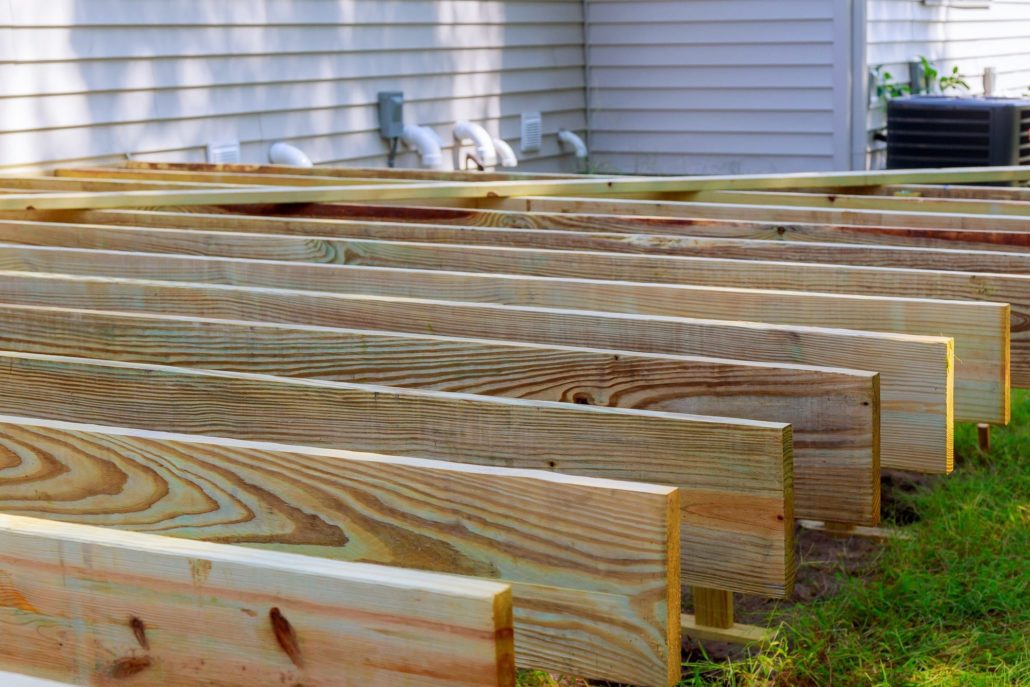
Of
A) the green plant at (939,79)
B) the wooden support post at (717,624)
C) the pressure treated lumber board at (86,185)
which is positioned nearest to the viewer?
the wooden support post at (717,624)

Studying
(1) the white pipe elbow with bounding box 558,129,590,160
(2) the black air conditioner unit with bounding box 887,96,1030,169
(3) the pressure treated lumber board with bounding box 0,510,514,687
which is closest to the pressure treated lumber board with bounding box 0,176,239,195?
(3) the pressure treated lumber board with bounding box 0,510,514,687

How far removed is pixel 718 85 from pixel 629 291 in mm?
7898

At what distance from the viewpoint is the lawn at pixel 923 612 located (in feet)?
10.1

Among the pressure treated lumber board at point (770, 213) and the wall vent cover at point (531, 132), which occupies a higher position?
the wall vent cover at point (531, 132)

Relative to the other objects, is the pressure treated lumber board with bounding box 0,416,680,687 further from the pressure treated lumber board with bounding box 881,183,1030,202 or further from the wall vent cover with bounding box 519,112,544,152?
the wall vent cover with bounding box 519,112,544,152

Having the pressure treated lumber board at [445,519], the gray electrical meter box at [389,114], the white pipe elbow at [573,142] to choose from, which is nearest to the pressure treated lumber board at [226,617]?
the pressure treated lumber board at [445,519]

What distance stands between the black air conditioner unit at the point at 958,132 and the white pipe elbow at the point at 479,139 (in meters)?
2.67

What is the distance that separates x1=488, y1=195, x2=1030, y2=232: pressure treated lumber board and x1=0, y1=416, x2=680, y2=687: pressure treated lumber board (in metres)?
2.16

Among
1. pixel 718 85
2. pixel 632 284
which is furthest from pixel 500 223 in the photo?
pixel 718 85

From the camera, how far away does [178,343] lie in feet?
8.10

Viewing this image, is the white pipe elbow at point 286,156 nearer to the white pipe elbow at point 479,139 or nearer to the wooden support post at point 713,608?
the white pipe elbow at point 479,139

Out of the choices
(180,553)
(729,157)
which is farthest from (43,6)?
(729,157)

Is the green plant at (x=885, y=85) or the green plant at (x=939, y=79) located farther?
the green plant at (x=939, y=79)

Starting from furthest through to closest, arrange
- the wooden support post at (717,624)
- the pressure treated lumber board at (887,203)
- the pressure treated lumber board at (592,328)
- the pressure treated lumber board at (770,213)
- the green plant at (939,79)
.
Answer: the green plant at (939,79)
the pressure treated lumber board at (887,203)
the pressure treated lumber board at (770,213)
the wooden support post at (717,624)
the pressure treated lumber board at (592,328)
